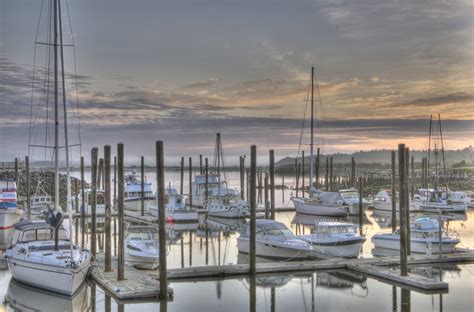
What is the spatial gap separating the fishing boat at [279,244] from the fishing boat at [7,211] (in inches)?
748

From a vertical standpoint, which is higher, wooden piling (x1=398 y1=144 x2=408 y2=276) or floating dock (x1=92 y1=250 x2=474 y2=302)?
wooden piling (x1=398 y1=144 x2=408 y2=276)

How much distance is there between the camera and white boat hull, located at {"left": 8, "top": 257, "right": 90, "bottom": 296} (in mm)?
26562

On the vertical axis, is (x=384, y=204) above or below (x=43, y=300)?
above

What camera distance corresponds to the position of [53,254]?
27906mm

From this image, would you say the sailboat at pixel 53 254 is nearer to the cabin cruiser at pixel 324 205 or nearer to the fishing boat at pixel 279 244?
the fishing boat at pixel 279 244

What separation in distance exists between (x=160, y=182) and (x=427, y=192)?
55.0m

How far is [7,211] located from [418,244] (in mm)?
30428

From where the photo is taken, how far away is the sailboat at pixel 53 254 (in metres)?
26.7

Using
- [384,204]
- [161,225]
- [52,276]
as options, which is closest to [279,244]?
[161,225]

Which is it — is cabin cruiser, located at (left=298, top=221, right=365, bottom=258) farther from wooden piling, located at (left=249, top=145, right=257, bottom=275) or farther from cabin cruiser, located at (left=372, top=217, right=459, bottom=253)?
wooden piling, located at (left=249, top=145, right=257, bottom=275)

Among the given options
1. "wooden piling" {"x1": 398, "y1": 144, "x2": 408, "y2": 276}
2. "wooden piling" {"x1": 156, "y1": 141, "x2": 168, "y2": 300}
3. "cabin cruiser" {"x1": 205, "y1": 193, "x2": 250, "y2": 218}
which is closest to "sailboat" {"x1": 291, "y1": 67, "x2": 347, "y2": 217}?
"cabin cruiser" {"x1": 205, "y1": 193, "x2": 250, "y2": 218}

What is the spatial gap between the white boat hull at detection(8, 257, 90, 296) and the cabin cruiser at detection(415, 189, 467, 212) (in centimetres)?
5235

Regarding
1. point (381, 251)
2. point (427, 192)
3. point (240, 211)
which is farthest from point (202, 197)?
point (381, 251)

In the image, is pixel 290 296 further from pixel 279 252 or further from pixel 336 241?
pixel 336 241
